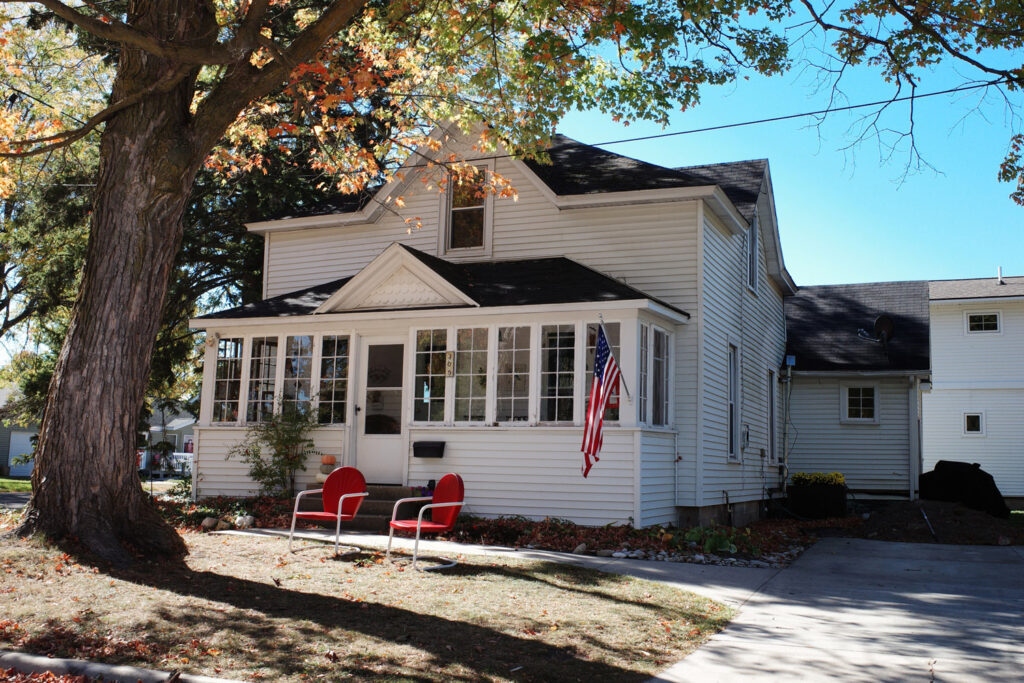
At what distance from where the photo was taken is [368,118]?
22.2 meters

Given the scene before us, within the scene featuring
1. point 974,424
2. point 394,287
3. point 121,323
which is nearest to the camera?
point 121,323

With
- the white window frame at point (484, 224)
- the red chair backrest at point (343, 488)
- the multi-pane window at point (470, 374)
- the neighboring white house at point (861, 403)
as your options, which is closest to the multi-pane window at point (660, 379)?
the multi-pane window at point (470, 374)

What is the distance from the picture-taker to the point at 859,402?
21.9 meters

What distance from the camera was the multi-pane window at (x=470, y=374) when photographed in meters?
13.6

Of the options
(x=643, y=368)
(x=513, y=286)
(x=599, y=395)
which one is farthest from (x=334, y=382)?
(x=599, y=395)

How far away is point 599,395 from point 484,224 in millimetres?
5636

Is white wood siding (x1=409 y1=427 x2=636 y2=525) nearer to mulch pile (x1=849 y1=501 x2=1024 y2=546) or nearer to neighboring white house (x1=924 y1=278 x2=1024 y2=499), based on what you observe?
mulch pile (x1=849 y1=501 x2=1024 y2=546)

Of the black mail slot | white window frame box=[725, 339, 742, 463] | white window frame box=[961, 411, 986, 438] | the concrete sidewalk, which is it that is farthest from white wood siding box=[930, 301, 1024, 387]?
the black mail slot

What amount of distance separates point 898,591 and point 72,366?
860 centimetres

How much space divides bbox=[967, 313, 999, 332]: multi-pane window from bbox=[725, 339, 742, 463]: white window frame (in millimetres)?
16465

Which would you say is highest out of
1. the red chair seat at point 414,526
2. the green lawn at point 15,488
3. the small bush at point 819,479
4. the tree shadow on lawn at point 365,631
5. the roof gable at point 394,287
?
the roof gable at point 394,287

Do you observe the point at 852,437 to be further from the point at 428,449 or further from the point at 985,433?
the point at 428,449

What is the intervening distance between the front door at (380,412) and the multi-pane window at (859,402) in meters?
12.5

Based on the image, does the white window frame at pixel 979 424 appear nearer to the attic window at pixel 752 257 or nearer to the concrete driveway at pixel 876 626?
the attic window at pixel 752 257
